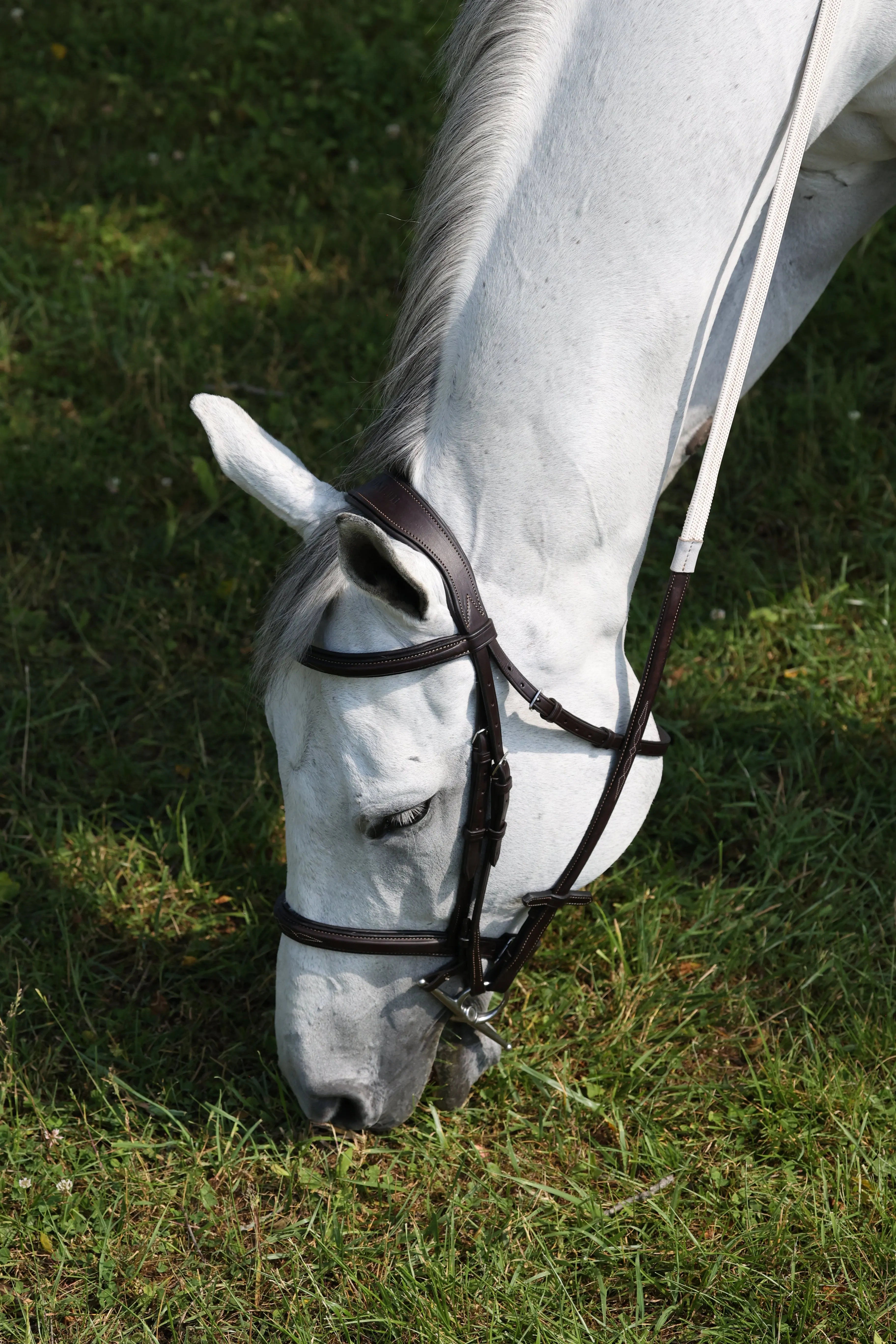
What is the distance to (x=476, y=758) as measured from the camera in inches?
76.4

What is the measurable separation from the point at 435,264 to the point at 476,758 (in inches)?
31.1

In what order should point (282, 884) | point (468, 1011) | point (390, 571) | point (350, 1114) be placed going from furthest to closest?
point (282, 884) → point (350, 1114) → point (468, 1011) → point (390, 571)

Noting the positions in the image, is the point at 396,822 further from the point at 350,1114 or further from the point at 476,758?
the point at 350,1114

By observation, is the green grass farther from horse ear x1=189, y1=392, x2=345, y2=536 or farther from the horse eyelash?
the horse eyelash

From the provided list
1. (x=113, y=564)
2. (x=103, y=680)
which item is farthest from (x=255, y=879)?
(x=113, y=564)

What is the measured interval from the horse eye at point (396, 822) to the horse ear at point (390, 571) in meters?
0.32

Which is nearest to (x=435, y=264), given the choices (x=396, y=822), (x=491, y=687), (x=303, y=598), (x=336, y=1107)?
(x=303, y=598)

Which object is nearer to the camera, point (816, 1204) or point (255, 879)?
point (816, 1204)

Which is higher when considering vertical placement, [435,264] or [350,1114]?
[435,264]

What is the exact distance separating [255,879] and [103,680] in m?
0.92

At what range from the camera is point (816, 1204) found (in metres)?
2.32

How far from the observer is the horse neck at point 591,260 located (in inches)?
70.8

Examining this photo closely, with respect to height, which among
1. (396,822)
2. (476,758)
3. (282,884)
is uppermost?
(476,758)

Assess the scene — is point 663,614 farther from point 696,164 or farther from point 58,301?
point 58,301
